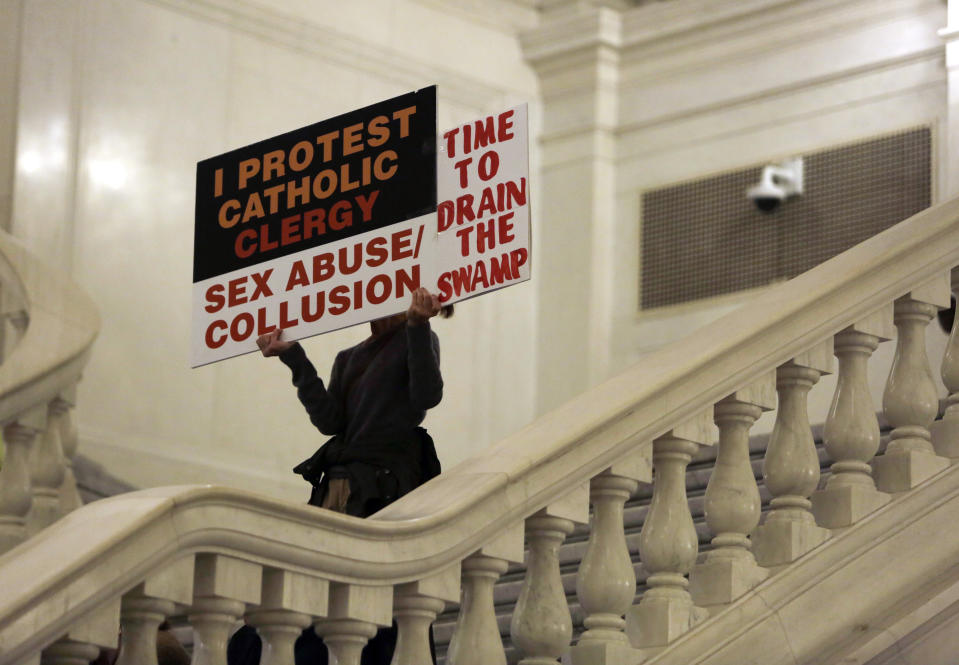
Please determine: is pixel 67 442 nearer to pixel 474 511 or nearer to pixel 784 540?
pixel 784 540

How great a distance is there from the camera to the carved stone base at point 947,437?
15.4 ft

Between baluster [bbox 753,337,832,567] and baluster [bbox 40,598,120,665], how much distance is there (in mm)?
1785

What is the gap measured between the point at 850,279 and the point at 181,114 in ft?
21.7

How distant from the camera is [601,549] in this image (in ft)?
12.8

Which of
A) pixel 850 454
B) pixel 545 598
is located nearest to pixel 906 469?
pixel 850 454

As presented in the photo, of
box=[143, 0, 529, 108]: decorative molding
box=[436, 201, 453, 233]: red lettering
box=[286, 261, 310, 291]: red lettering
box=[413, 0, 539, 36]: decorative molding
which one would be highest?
box=[413, 0, 539, 36]: decorative molding

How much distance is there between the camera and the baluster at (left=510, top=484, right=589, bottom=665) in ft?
12.4

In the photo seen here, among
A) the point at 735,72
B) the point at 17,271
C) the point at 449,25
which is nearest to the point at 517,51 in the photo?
the point at 449,25

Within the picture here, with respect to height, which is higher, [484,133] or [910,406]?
[484,133]

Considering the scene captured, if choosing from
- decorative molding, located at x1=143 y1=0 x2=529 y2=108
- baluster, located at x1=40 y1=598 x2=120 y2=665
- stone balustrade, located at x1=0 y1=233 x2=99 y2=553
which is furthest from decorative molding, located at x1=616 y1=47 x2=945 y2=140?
baluster, located at x1=40 y1=598 x2=120 y2=665

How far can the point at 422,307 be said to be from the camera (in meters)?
4.16

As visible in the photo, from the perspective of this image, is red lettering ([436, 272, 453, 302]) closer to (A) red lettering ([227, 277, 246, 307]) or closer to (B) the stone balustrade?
(A) red lettering ([227, 277, 246, 307])

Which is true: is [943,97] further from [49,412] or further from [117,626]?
[117,626]

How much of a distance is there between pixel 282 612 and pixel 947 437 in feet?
6.90
